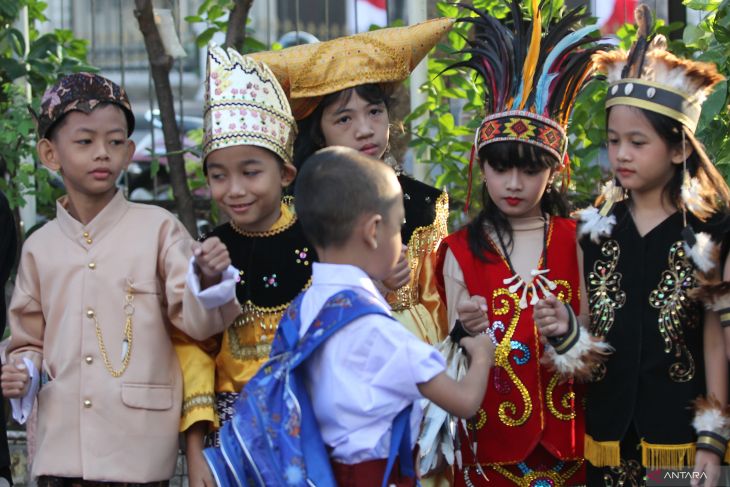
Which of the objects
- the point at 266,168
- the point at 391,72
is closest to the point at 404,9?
the point at 391,72

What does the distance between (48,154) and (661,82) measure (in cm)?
196

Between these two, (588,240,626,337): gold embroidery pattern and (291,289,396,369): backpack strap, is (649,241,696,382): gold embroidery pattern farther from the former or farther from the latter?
(291,289,396,369): backpack strap

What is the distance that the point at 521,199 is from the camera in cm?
389

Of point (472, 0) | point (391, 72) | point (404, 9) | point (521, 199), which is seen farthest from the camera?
point (404, 9)

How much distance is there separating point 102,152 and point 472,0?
248cm

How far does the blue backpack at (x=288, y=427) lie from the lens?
119 inches

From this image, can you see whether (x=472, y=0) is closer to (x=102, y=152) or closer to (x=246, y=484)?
(x=102, y=152)

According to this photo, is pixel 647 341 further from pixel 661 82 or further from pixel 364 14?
pixel 364 14

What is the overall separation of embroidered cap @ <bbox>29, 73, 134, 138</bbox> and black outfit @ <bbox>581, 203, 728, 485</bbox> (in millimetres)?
1662

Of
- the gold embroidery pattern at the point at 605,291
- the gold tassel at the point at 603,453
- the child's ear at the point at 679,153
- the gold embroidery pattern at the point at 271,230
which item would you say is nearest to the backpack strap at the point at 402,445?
the gold tassel at the point at 603,453

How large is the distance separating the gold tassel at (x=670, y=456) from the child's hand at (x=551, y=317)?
439 mm

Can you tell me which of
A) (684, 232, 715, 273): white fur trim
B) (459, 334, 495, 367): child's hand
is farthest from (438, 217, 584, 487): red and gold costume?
(459, 334, 495, 367): child's hand

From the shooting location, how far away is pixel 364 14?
705 centimetres

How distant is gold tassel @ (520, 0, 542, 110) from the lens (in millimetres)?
3957
